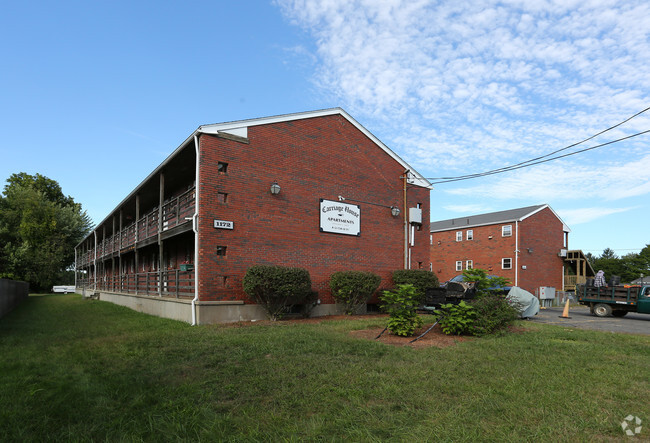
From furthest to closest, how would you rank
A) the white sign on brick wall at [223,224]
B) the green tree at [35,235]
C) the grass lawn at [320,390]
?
the green tree at [35,235]
the white sign on brick wall at [223,224]
the grass lawn at [320,390]

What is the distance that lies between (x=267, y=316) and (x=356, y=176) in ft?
22.7

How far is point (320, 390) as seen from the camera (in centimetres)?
504

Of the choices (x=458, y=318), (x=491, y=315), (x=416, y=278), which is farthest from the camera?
(x=416, y=278)

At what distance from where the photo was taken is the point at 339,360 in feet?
22.2

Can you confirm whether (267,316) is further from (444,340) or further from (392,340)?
(444,340)

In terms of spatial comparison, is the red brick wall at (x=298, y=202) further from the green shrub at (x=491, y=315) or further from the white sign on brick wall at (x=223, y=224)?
the green shrub at (x=491, y=315)

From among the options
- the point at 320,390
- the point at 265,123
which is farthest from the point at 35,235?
the point at 320,390

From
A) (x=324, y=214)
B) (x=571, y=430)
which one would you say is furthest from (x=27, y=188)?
(x=571, y=430)

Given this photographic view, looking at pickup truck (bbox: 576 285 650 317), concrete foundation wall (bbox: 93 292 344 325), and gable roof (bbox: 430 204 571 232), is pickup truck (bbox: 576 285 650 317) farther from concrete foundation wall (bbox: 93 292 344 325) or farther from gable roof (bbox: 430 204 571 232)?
gable roof (bbox: 430 204 571 232)

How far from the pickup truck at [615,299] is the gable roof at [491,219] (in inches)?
513

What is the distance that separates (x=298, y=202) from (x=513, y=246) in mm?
22895

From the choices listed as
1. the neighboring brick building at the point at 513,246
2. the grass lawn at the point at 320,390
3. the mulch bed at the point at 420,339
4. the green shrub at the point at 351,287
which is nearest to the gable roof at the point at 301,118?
the green shrub at the point at 351,287

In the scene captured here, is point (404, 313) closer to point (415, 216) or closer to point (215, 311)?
point (215, 311)

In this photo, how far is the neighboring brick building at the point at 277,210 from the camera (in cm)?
1265
